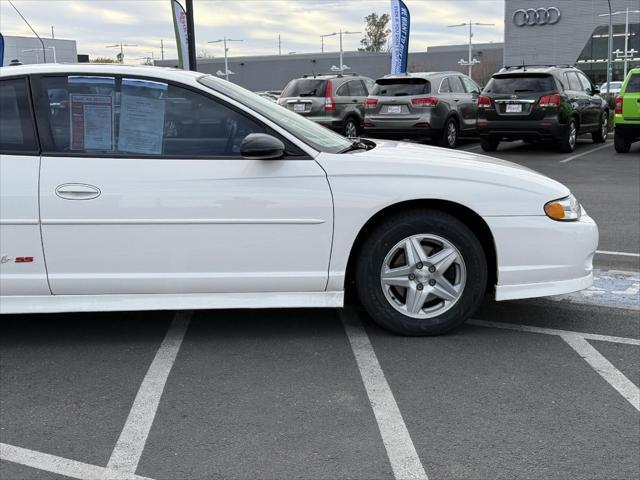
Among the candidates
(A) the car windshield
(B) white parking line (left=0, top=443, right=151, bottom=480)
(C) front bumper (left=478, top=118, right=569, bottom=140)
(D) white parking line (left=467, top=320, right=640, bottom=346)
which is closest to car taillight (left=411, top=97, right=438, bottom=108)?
(C) front bumper (left=478, top=118, right=569, bottom=140)

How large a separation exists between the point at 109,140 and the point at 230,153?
2.28ft

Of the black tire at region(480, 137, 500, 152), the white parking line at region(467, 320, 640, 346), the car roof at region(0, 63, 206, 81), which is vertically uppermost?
→ the car roof at region(0, 63, 206, 81)

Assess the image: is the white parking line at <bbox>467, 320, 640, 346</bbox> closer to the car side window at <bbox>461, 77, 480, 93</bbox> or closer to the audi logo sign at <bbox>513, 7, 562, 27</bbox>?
the car side window at <bbox>461, 77, 480, 93</bbox>

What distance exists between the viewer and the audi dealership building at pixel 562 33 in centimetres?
5934

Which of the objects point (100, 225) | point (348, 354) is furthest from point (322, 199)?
point (100, 225)

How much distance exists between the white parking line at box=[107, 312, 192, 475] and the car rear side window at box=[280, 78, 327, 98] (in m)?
14.4

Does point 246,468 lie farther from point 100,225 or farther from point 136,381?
point 100,225

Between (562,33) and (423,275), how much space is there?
61.3m

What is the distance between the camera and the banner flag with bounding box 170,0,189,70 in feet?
45.5

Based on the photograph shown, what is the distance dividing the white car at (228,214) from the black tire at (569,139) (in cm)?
1187

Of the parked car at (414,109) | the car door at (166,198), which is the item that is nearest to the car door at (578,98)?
the parked car at (414,109)

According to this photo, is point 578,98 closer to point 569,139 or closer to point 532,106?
point 569,139

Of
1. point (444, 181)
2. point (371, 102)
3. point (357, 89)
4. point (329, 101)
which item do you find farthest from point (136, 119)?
point (357, 89)

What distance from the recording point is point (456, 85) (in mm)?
18141
